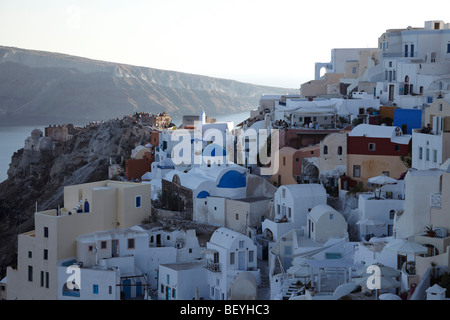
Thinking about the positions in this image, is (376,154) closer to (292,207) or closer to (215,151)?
(292,207)

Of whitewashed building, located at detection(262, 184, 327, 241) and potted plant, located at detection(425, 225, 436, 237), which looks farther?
whitewashed building, located at detection(262, 184, 327, 241)

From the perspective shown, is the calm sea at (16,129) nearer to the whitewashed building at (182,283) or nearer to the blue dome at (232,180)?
the blue dome at (232,180)

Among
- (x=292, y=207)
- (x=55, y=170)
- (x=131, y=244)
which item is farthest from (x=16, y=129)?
(x=292, y=207)

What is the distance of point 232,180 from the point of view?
22516 millimetres

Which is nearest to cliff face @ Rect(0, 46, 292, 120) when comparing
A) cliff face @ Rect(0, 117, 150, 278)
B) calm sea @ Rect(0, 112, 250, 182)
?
calm sea @ Rect(0, 112, 250, 182)

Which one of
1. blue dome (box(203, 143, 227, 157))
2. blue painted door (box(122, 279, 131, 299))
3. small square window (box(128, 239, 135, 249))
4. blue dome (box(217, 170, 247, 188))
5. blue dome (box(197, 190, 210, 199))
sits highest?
blue dome (box(203, 143, 227, 157))

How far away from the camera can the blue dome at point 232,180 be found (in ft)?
73.8

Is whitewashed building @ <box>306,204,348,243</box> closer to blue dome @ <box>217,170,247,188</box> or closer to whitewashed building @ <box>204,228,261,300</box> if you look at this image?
whitewashed building @ <box>204,228,261,300</box>

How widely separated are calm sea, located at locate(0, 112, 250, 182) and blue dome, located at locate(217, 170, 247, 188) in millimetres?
38558

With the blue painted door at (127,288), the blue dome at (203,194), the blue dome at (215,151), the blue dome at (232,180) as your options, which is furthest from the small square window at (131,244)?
the blue dome at (215,151)

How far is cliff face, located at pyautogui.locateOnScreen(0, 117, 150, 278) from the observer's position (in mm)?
32969

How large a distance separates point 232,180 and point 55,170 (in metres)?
18.4

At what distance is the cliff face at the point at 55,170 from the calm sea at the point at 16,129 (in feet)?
56.0

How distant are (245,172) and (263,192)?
2.46ft
